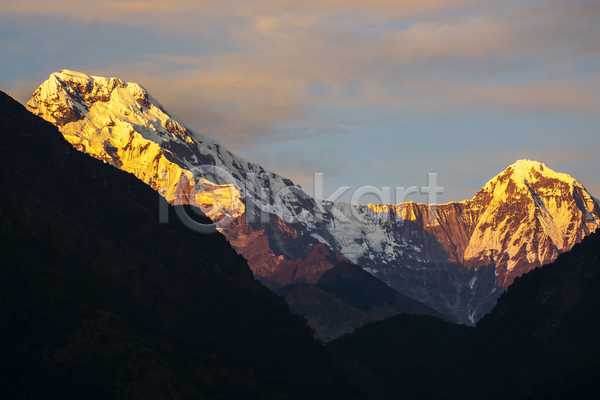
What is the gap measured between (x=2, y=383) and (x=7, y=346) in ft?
45.9

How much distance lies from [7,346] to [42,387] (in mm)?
14306

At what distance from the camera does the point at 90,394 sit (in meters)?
199

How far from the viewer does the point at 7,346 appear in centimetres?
19975

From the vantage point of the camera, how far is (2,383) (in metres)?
188

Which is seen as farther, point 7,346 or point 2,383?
point 7,346

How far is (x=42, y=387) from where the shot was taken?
19438 centimetres

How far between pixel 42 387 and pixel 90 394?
37.7ft

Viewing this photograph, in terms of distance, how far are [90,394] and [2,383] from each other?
21223 mm

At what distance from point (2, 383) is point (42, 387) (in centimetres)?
997
